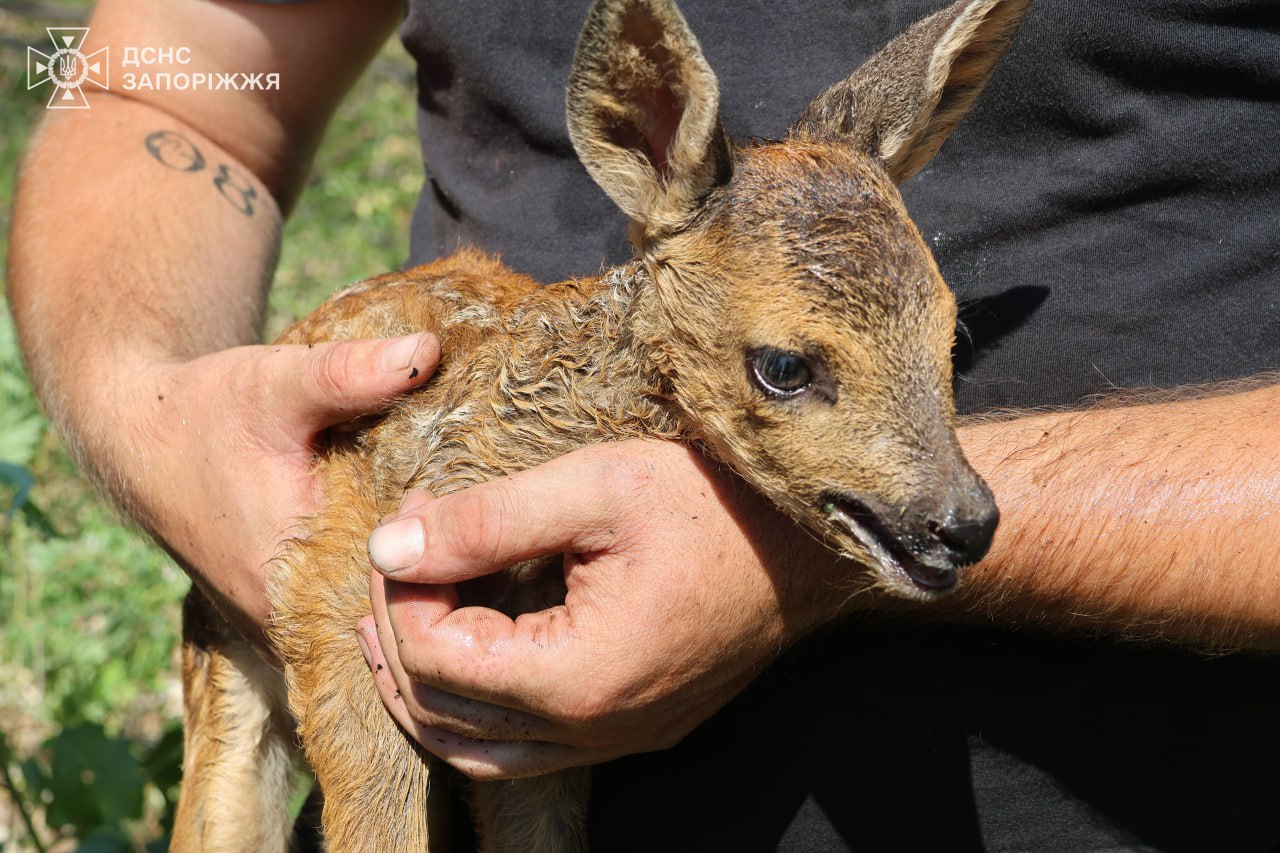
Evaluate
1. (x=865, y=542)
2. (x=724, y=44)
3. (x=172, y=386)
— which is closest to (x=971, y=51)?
(x=724, y=44)

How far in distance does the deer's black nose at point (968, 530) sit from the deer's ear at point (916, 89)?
99cm

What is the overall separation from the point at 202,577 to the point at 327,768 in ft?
2.32

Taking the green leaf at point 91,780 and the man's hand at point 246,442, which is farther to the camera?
the green leaf at point 91,780

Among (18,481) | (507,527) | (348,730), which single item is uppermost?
(507,527)

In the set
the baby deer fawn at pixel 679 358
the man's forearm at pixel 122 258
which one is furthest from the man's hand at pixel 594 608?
the man's forearm at pixel 122 258

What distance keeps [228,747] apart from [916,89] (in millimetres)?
2980

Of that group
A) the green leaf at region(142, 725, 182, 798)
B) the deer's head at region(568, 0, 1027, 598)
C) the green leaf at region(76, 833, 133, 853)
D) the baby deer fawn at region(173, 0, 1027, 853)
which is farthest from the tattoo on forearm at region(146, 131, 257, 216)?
the green leaf at region(76, 833, 133, 853)

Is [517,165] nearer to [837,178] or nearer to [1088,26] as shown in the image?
[837,178]

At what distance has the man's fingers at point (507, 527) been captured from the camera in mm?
2646

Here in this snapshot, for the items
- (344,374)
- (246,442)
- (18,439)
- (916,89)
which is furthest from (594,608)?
(18,439)

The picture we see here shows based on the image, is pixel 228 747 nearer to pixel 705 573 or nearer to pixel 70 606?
pixel 705 573

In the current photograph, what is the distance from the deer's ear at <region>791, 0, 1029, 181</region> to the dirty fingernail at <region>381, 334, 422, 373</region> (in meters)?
1.12

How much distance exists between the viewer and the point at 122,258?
3.84m

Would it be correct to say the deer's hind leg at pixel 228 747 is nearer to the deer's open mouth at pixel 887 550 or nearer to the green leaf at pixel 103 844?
the green leaf at pixel 103 844
